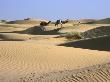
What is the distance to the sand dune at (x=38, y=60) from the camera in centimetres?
1319

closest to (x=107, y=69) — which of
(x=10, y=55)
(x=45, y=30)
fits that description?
(x=10, y=55)

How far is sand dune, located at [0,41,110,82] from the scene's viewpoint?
13.2m

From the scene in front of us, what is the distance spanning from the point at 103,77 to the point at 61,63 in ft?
20.5

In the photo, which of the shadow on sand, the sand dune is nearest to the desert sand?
the sand dune

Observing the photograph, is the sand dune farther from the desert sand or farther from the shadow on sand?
the shadow on sand

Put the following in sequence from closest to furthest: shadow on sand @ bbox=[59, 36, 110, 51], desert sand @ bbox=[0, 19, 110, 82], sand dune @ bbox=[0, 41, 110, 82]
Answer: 1. desert sand @ bbox=[0, 19, 110, 82]
2. sand dune @ bbox=[0, 41, 110, 82]
3. shadow on sand @ bbox=[59, 36, 110, 51]

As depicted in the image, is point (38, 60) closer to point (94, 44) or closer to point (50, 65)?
point (50, 65)

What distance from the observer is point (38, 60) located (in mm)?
15672

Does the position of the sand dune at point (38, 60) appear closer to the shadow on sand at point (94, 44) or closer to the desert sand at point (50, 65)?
the desert sand at point (50, 65)

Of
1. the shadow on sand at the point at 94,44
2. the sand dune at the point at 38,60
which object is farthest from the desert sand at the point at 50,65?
the shadow on sand at the point at 94,44

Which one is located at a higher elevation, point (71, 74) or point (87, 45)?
point (71, 74)

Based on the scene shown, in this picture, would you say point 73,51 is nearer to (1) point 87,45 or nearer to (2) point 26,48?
(2) point 26,48

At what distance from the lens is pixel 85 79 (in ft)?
29.0

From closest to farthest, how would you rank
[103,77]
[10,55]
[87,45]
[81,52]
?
1. [103,77]
2. [10,55]
3. [81,52]
4. [87,45]
